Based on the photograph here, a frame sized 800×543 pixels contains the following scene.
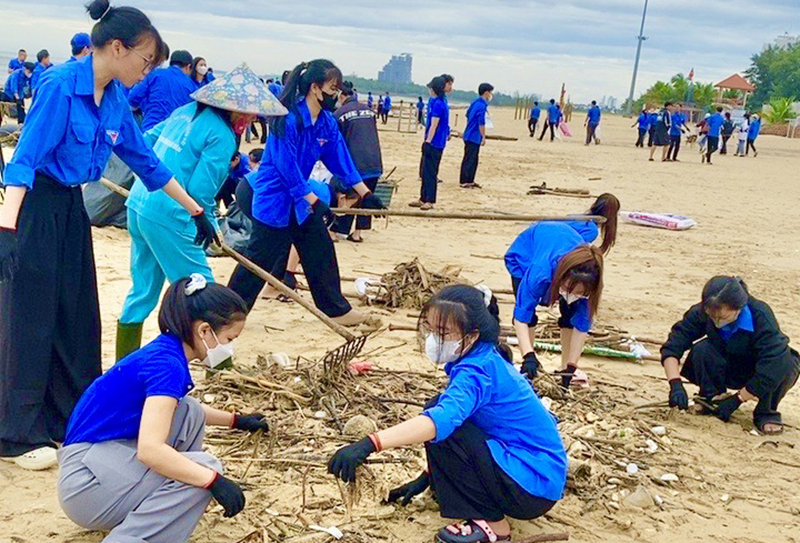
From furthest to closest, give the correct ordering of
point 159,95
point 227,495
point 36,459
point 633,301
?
point 159,95
point 633,301
point 36,459
point 227,495

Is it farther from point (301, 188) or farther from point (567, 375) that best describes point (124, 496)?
point (301, 188)

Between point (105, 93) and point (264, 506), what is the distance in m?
1.72

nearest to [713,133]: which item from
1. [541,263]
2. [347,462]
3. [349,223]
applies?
[349,223]

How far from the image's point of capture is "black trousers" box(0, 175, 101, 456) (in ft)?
11.1

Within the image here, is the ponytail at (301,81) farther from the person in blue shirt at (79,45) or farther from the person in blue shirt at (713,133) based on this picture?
the person in blue shirt at (713,133)

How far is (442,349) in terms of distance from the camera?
9.95 ft

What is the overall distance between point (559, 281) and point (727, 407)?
4.14 feet

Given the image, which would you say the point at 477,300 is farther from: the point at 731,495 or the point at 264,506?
the point at 731,495

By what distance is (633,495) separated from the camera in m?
3.66

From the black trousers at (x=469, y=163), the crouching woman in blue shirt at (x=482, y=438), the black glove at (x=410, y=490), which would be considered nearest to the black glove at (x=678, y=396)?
the crouching woman in blue shirt at (x=482, y=438)

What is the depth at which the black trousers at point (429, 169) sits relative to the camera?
38.2 ft

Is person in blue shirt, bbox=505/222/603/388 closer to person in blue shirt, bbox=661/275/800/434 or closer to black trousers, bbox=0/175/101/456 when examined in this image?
person in blue shirt, bbox=661/275/800/434

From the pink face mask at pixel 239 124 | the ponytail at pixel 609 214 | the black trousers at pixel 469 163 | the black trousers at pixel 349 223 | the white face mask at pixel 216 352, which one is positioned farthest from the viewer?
the black trousers at pixel 469 163

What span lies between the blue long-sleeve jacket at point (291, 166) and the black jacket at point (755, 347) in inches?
92.3
